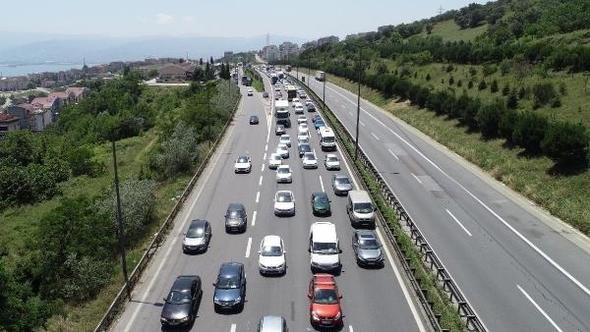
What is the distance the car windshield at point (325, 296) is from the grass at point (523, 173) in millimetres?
21017

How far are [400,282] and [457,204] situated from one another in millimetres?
15969

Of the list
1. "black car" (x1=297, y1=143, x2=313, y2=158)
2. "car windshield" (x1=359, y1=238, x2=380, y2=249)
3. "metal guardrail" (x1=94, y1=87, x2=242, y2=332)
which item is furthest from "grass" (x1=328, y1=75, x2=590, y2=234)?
"metal guardrail" (x1=94, y1=87, x2=242, y2=332)

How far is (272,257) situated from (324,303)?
6.42m

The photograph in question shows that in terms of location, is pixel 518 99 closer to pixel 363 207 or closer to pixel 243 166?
pixel 243 166

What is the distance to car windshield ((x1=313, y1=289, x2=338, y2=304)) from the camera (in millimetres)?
24797

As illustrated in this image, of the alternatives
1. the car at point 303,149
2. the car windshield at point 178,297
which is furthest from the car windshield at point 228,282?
the car at point 303,149

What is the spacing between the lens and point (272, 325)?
22.4 meters

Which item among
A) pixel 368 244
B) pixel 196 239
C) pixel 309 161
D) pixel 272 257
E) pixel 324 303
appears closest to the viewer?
pixel 324 303

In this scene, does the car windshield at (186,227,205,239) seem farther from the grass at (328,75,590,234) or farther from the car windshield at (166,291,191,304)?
the grass at (328,75,590,234)

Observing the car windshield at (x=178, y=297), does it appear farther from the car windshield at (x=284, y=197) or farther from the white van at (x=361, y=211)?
the car windshield at (x=284, y=197)

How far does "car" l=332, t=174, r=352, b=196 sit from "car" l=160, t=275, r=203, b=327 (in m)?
19.7

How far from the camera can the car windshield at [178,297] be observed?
25.1 metres

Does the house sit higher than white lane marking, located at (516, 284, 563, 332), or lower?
lower

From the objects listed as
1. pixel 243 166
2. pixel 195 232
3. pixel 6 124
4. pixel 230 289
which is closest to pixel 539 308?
pixel 230 289
